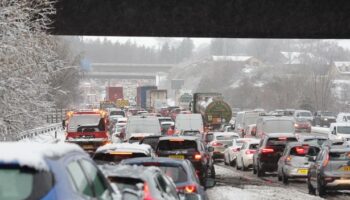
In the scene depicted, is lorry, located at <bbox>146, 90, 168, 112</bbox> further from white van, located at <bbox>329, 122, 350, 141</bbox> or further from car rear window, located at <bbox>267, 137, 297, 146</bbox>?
car rear window, located at <bbox>267, 137, 297, 146</bbox>

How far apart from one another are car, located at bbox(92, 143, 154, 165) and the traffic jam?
0.02 m

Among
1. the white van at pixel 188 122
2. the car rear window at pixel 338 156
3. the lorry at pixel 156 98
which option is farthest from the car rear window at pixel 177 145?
the lorry at pixel 156 98

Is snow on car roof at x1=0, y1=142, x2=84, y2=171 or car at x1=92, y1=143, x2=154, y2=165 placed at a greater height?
snow on car roof at x1=0, y1=142, x2=84, y2=171

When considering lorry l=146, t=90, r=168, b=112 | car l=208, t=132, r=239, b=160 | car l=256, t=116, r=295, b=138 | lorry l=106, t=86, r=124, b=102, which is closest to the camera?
car l=208, t=132, r=239, b=160

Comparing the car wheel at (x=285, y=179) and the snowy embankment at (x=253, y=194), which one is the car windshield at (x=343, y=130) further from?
the snowy embankment at (x=253, y=194)

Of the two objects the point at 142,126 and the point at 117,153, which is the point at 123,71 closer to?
the point at 142,126

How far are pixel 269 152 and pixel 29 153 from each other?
2540cm

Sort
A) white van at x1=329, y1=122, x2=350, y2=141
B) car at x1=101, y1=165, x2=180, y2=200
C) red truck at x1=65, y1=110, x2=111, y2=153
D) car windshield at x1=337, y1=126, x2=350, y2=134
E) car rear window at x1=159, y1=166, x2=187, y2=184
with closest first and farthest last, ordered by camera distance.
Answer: car at x1=101, y1=165, x2=180, y2=200
car rear window at x1=159, y1=166, x2=187, y2=184
red truck at x1=65, y1=110, x2=111, y2=153
white van at x1=329, y1=122, x2=350, y2=141
car windshield at x1=337, y1=126, x2=350, y2=134

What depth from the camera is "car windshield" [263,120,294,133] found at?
43.1m

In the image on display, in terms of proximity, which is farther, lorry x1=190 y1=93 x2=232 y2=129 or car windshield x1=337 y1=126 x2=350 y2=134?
lorry x1=190 y1=93 x2=232 y2=129

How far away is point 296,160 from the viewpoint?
26500mm

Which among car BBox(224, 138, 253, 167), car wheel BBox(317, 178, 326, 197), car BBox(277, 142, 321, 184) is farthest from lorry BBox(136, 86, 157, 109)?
car wheel BBox(317, 178, 326, 197)

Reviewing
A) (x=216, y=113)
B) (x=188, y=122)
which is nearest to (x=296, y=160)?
(x=188, y=122)

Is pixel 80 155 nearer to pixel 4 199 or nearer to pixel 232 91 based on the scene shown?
pixel 4 199
